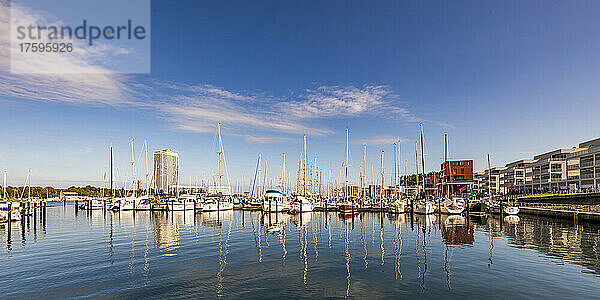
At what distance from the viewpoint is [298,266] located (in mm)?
24484

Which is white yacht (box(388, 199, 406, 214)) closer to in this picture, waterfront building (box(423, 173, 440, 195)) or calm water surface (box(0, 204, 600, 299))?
calm water surface (box(0, 204, 600, 299))

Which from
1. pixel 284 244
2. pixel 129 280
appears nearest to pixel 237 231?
pixel 284 244

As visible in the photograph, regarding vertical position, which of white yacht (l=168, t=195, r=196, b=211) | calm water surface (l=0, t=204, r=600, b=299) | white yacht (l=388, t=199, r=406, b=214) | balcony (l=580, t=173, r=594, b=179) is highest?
balcony (l=580, t=173, r=594, b=179)

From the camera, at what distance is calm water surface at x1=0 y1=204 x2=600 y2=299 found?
18.6m

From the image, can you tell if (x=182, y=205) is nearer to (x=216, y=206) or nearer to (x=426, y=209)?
(x=216, y=206)

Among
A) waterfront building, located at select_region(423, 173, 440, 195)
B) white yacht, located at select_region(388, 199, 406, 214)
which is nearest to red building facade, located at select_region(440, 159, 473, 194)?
waterfront building, located at select_region(423, 173, 440, 195)

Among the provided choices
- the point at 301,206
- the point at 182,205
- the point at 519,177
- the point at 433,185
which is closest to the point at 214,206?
the point at 182,205

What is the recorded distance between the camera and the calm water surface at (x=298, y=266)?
18609 mm

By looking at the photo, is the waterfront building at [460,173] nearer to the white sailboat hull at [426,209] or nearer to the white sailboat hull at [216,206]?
the white sailboat hull at [426,209]

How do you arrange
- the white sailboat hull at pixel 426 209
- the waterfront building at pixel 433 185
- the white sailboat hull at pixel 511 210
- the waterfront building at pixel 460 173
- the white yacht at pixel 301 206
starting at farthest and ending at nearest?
the waterfront building at pixel 460 173, the waterfront building at pixel 433 185, the white yacht at pixel 301 206, the white sailboat hull at pixel 426 209, the white sailboat hull at pixel 511 210

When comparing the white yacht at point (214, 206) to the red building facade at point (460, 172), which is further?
the red building facade at point (460, 172)

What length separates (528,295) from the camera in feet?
59.0

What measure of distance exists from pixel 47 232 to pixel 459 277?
48.4m

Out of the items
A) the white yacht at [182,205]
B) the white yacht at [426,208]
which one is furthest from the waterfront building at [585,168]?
the white yacht at [182,205]
